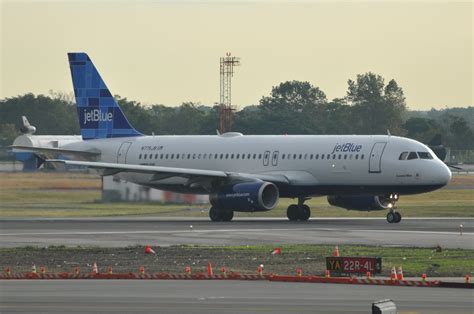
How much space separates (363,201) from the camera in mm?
58938

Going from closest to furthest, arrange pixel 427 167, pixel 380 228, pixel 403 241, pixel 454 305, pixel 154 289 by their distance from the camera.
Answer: pixel 454 305 < pixel 154 289 < pixel 403 241 < pixel 380 228 < pixel 427 167

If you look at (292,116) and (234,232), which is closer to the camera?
(234,232)

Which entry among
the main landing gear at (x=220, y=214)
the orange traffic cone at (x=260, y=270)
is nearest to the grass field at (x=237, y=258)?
A: the orange traffic cone at (x=260, y=270)

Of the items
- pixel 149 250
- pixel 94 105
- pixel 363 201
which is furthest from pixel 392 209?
pixel 149 250

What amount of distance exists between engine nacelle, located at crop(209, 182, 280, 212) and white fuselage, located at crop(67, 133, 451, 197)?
1701 millimetres

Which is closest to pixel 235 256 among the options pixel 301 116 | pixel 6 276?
pixel 6 276

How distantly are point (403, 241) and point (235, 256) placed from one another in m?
8.12

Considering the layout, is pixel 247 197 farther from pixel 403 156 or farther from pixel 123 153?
pixel 123 153

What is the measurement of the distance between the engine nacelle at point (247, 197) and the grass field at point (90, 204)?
7427 mm

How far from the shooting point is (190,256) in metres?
38.4

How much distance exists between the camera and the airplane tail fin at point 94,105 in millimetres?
67438

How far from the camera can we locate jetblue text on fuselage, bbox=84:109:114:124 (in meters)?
67.6

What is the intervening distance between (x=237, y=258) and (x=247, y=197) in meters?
19.0

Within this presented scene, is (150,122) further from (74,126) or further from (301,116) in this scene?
(301,116)
